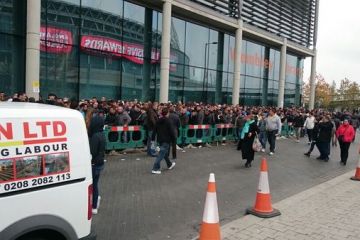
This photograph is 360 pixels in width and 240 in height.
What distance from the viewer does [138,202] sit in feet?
23.1

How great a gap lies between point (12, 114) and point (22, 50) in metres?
14.6

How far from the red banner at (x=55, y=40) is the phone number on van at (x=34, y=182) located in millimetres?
14699

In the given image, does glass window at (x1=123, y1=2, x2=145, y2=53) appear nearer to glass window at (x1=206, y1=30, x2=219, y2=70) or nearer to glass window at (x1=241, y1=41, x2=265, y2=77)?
glass window at (x1=206, y1=30, x2=219, y2=70)

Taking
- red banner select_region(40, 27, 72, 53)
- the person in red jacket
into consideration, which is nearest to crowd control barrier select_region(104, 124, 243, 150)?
the person in red jacket

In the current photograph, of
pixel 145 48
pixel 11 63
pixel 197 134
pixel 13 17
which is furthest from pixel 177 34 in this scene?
pixel 11 63

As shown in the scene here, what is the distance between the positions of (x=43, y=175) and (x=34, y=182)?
109 millimetres

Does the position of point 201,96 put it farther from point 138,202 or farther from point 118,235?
point 118,235

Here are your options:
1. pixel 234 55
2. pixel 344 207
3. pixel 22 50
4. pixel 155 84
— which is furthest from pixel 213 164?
pixel 234 55

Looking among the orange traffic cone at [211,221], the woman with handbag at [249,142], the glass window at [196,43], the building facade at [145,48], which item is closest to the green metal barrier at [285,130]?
the building facade at [145,48]

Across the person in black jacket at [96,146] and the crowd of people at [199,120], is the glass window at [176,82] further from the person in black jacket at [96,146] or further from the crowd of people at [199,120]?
the person in black jacket at [96,146]

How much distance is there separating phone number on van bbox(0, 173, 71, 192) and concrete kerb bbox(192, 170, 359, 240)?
2.50 meters

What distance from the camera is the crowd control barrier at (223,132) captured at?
16.7m

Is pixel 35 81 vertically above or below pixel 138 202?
above

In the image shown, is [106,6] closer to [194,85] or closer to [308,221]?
[194,85]
